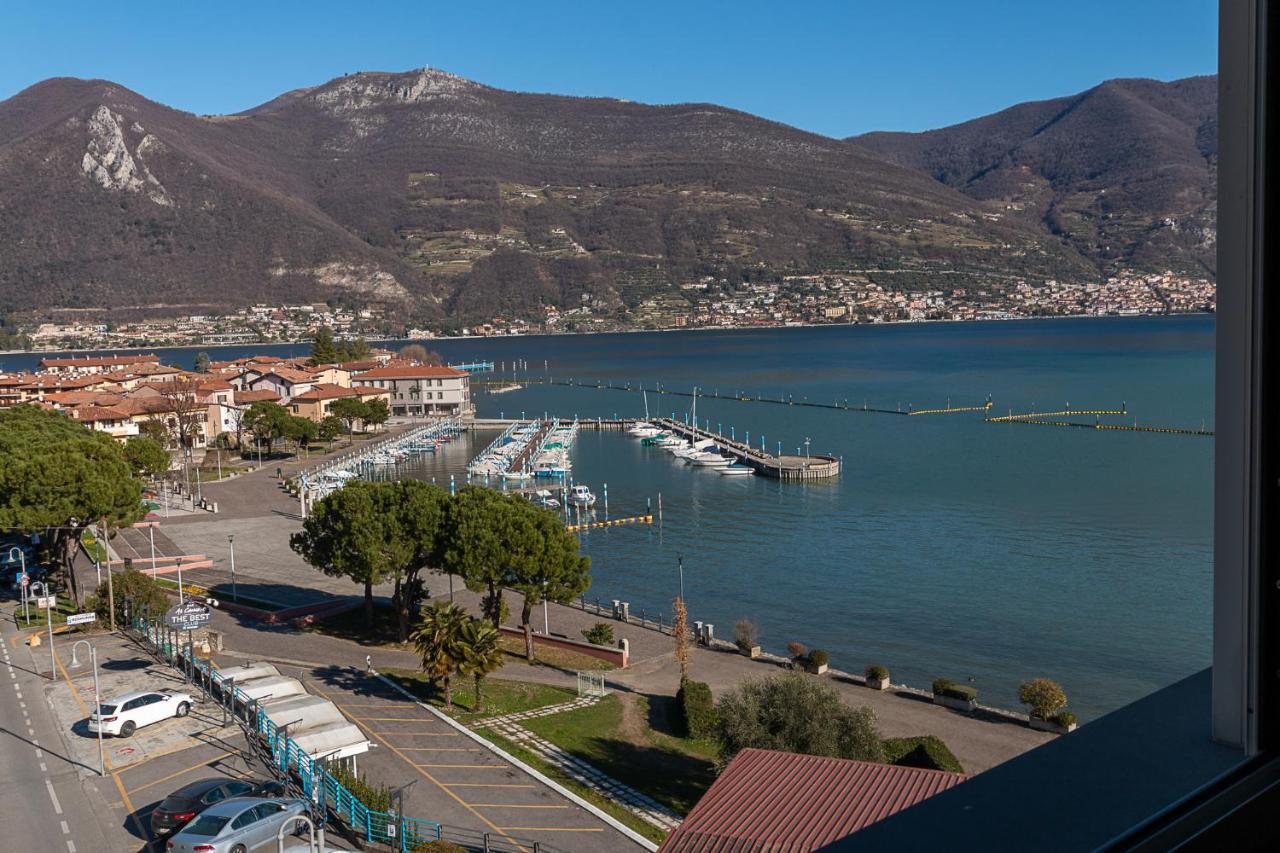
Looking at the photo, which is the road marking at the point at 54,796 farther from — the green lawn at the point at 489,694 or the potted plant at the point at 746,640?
the potted plant at the point at 746,640

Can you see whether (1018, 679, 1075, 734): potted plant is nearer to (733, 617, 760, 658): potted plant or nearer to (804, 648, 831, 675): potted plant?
(804, 648, 831, 675): potted plant

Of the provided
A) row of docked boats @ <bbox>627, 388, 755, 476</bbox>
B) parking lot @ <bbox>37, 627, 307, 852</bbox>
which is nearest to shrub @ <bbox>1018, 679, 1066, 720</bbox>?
parking lot @ <bbox>37, 627, 307, 852</bbox>

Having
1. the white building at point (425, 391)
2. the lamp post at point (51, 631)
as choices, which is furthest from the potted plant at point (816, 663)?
the white building at point (425, 391)

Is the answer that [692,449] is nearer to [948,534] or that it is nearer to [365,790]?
[948,534]

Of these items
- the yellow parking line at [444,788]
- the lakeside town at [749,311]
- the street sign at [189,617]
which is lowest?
the yellow parking line at [444,788]

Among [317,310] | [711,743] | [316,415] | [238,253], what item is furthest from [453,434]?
[238,253]
